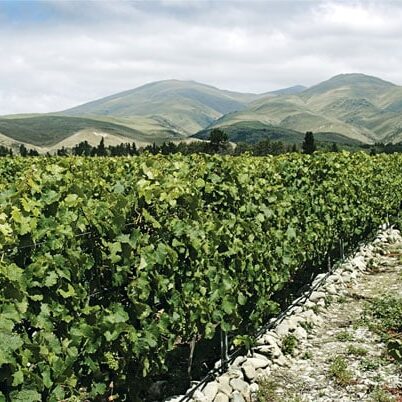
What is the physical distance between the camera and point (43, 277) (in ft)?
14.9

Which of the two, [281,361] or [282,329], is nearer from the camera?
[281,361]

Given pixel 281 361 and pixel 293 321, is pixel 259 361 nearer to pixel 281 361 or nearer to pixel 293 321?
pixel 281 361

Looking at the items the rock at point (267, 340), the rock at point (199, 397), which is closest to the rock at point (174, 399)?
the rock at point (199, 397)

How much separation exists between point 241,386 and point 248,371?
15.1 inches

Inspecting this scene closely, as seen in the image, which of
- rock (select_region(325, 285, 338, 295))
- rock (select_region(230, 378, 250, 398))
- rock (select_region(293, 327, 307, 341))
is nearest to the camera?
rock (select_region(230, 378, 250, 398))

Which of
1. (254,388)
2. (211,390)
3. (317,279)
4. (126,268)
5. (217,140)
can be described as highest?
(217,140)

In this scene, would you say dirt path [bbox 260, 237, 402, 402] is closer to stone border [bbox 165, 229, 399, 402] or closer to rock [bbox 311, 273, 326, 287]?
stone border [bbox 165, 229, 399, 402]

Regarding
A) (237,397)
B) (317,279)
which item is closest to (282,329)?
(237,397)

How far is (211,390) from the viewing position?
23.5ft

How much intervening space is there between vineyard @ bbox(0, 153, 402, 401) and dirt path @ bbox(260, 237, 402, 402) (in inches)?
39.4

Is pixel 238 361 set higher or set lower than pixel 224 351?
lower

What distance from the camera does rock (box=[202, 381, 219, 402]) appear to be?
7.09 meters

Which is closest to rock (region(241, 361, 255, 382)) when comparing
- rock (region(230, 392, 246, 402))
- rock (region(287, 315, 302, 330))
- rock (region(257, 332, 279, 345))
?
rock (region(230, 392, 246, 402))

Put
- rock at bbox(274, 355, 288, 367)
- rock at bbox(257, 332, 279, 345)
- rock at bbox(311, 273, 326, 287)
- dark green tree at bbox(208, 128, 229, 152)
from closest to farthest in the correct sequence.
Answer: rock at bbox(274, 355, 288, 367)
rock at bbox(257, 332, 279, 345)
rock at bbox(311, 273, 326, 287)
dark green tree at bbox(208, 128, 229, 152)
